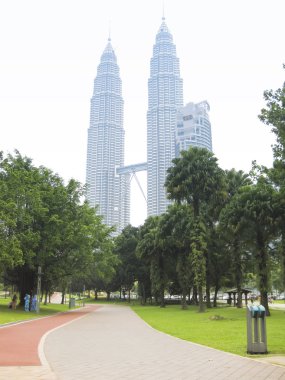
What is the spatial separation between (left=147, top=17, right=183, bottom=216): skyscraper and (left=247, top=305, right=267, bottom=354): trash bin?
8477 centimetres

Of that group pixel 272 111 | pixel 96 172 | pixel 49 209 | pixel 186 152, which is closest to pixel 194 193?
pixel 186 152

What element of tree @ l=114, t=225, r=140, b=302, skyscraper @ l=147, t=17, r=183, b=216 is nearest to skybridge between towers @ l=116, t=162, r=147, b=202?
skyscraper @ l=147, t=17, r=183, b=216

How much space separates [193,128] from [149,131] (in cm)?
3227

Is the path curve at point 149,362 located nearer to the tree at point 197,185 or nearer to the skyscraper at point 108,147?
the tree at point 197,185

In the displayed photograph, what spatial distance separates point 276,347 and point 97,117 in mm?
138729

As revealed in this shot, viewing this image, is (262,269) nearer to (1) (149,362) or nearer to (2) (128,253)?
(1) (149,362)

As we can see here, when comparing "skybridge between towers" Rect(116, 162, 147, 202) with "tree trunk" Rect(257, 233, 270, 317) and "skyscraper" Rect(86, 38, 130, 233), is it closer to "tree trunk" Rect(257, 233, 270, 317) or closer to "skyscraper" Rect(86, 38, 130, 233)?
"skyscraper" Rect(86, 38, 130, 233)

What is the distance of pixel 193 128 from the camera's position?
99.2 m

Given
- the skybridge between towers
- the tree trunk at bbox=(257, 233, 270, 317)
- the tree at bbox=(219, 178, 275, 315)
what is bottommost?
the tree trunk at bbox=(257, 233, 270, 317)

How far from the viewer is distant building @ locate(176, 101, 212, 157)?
97.8 metres

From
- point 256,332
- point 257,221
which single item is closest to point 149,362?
point 256,332

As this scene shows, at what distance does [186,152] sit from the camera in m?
36.9

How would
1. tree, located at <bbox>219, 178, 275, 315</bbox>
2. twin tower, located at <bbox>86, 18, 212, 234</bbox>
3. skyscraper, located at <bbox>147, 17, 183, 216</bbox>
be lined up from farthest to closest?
1. skyscraper, located at <bbox>147, 17, 183, 216</bbox>
2. twin tower, located at <bbox>86, 18, 212, 234</bbox>
3. tree, located at <bbox>219, 178, 275, 315</bbox>

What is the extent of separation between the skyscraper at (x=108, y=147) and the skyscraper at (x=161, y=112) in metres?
12.8
